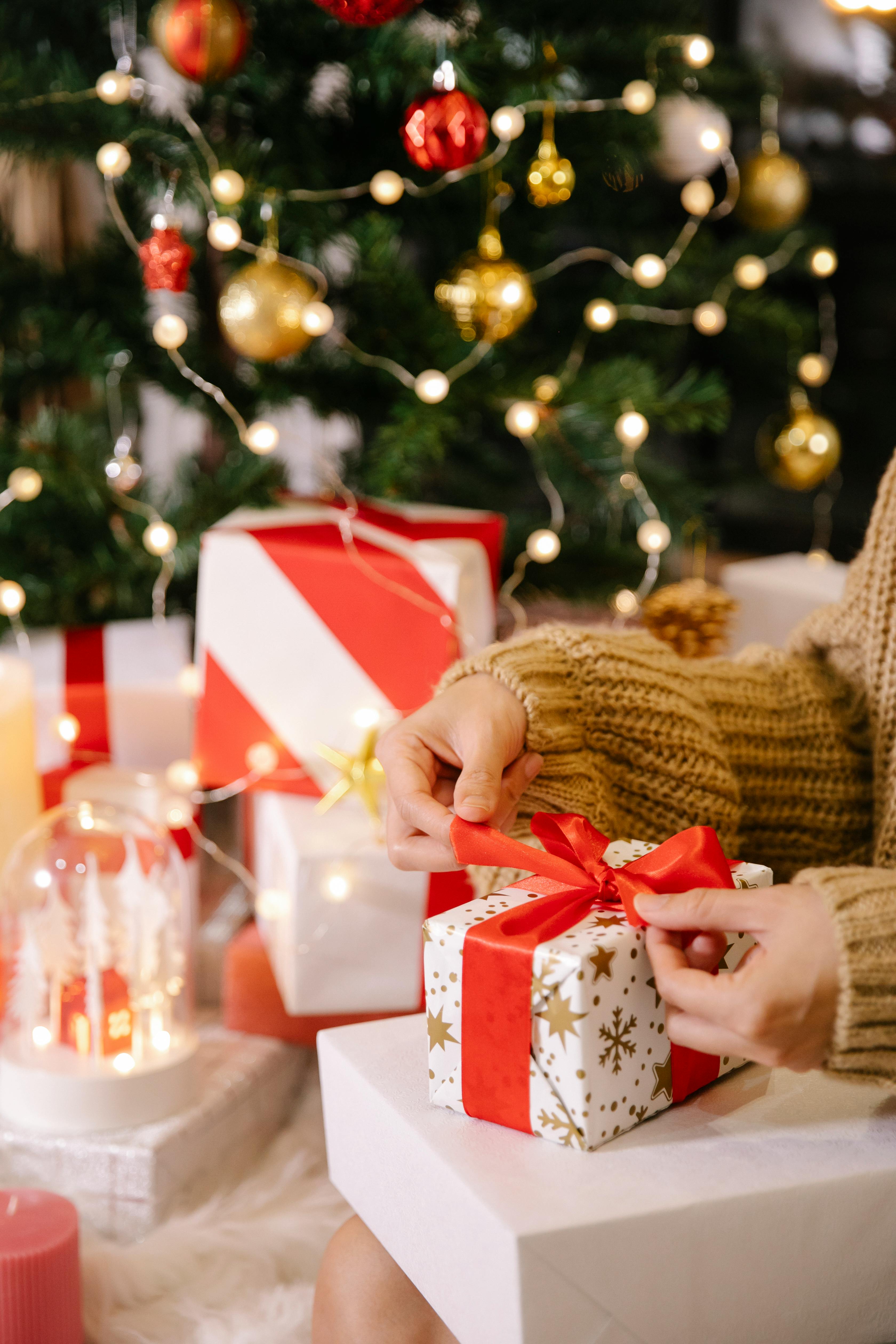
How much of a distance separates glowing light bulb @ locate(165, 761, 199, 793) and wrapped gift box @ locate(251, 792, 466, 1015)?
12cm

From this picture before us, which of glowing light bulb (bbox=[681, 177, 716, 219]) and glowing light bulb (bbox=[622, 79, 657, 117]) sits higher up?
glowing light bulb (bbox=[622, 79, 657, 117])

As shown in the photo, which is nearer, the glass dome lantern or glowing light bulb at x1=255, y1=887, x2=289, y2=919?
the glass dome lantern

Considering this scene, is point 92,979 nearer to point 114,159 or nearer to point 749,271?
point 114,159

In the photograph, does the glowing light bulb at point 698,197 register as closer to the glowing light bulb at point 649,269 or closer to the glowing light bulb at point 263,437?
the glowing light bulb at point 649,269

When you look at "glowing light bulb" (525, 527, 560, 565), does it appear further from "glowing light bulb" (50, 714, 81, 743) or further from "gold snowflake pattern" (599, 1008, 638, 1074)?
"gold snowflake pattern" (599, 1008, 638, 1074)

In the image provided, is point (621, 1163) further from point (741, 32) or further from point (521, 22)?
point (741, 32)

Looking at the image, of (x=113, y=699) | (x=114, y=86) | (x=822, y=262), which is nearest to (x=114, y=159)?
(x=114, y=86)

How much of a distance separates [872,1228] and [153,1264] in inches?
19.8

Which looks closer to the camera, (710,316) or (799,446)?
(710,316)

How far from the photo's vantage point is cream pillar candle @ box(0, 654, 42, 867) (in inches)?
40.4

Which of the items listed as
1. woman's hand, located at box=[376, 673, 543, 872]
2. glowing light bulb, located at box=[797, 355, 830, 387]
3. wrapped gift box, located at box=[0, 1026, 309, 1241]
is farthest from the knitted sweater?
glowing light bulb, located at box=[797, 355, 830, 387]

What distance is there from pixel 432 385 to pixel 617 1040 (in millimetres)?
714

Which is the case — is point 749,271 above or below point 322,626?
above

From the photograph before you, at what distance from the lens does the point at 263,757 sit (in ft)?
3.51
